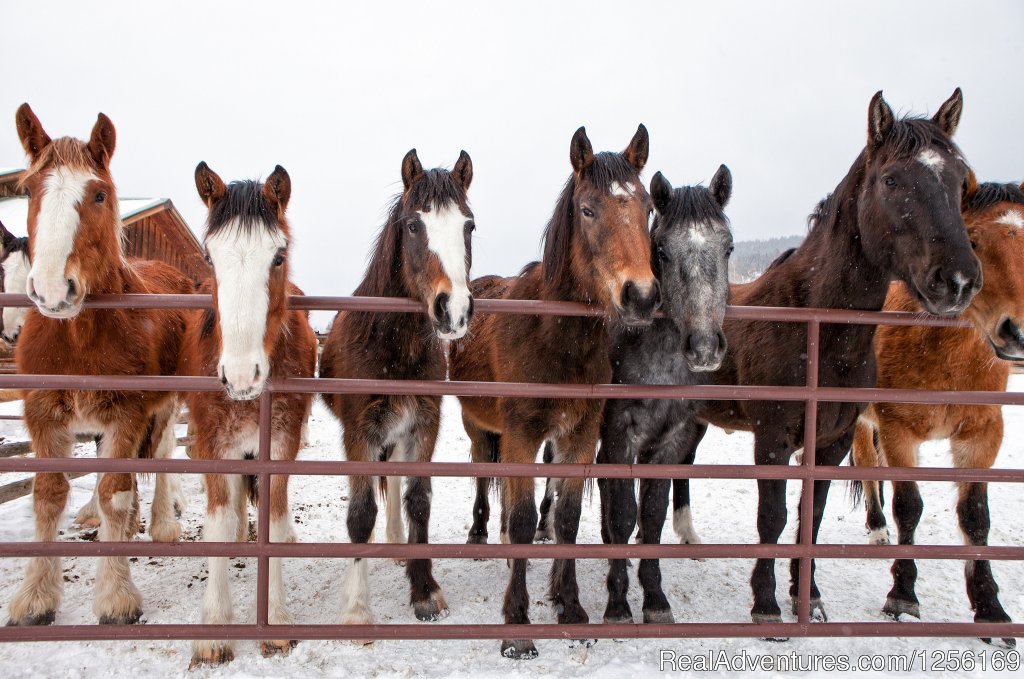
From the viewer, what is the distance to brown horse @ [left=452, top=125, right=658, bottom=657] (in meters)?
3.26

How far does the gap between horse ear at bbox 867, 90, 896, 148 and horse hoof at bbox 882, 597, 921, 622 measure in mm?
2890

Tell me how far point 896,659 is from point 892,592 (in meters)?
0.85

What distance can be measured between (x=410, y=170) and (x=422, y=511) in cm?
212

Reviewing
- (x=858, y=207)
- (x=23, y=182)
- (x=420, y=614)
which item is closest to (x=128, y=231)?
(x=23, y=182)

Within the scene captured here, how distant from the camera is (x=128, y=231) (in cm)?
1616

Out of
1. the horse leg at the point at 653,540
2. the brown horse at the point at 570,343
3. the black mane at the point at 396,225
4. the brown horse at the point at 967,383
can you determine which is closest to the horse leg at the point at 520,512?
the brown horse at the point at 570,343

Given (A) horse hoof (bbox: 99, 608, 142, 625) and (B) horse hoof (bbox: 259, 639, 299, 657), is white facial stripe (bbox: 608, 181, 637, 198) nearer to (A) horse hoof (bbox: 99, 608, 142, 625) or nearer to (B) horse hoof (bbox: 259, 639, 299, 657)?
(B) horse hoof (bbox: 259, 639, 299, 657)

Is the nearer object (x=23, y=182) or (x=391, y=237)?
(x=23, y=182)

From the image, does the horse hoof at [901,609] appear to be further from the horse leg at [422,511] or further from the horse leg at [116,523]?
the horse leg at [116,523]

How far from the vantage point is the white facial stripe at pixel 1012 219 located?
11.0 feet

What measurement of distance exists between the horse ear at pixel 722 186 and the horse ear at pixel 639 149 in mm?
490

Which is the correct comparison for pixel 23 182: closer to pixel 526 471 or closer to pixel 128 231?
pixel 526 471

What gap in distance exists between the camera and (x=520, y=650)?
325 cm

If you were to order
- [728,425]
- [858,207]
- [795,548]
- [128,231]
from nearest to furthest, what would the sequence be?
[795,548] < [858,207] < [728,425] < [128,231]
